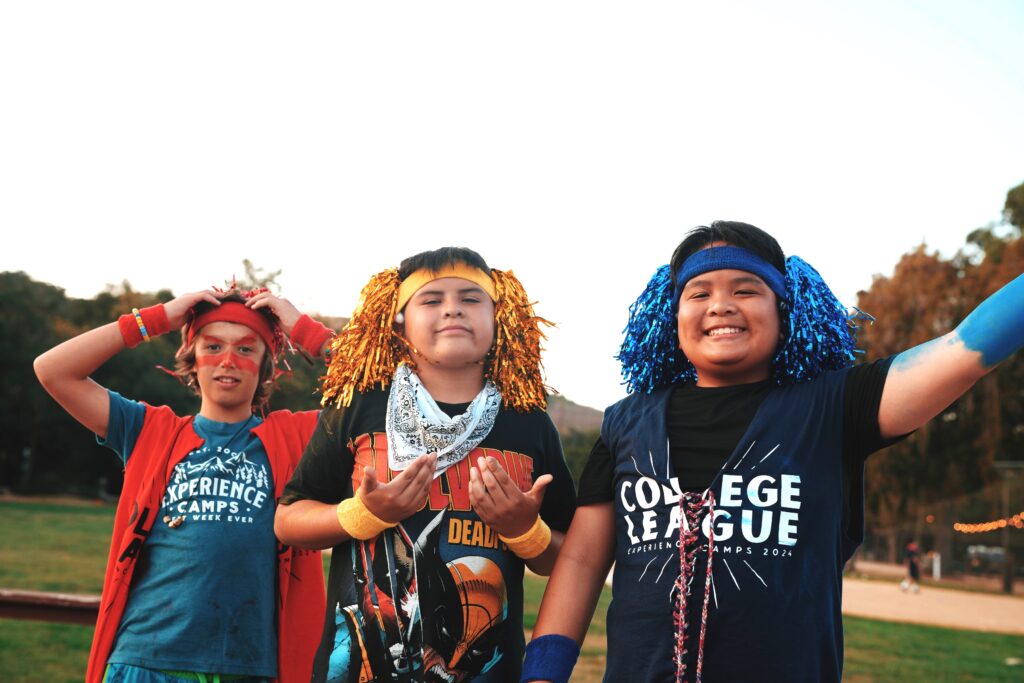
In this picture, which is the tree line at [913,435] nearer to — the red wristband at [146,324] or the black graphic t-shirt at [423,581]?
the red wristband at [146,324]

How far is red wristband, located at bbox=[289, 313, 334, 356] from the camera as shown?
3.44 metres

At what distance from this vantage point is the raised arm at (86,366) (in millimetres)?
3266

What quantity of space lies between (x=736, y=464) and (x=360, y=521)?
97 cm

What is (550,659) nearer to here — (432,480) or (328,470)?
(432,480)

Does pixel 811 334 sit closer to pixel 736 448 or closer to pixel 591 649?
pixel 736 448

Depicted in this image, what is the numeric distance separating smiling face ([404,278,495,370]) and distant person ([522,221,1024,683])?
0.46 metres

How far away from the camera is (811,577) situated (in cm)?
195

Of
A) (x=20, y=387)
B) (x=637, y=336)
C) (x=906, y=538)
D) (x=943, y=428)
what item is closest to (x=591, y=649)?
(x=637, y=336)

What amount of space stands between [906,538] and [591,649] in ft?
73.9

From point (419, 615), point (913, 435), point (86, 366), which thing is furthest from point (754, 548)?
point (913, 435)

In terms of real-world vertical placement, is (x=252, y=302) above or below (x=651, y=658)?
above

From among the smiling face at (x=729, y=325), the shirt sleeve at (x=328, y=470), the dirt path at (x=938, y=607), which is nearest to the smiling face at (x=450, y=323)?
the shirt sleeve at (x=328, y=470)

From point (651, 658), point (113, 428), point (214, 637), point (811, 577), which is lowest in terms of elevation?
point (214, 637)

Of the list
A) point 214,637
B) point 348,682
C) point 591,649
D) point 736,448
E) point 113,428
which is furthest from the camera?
point 591,649
